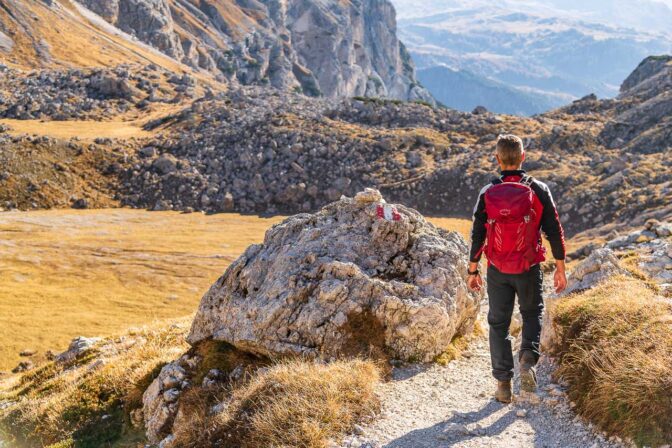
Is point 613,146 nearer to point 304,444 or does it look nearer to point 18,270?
point 18,270

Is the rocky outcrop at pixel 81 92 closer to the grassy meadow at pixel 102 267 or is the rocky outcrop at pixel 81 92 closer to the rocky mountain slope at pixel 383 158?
the rocky mountain slope at pixel 383 158

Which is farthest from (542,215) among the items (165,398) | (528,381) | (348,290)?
(165,398)

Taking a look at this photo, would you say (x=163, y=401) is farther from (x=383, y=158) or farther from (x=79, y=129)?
(x=79, y=129)

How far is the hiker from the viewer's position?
7645mm

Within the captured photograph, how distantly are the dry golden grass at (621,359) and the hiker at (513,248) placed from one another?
94cm

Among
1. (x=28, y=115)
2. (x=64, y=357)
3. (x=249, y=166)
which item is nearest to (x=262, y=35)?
(x=28, y=115)

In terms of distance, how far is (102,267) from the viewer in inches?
1560

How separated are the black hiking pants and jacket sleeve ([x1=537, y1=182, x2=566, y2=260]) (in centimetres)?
46

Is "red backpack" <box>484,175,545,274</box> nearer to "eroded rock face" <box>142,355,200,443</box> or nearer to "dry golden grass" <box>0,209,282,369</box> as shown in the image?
"eroded rock face" <box>142,355,200,443</box>

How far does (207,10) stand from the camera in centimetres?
19288

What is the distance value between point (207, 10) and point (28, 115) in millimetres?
133341

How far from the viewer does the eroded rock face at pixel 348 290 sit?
1063cm

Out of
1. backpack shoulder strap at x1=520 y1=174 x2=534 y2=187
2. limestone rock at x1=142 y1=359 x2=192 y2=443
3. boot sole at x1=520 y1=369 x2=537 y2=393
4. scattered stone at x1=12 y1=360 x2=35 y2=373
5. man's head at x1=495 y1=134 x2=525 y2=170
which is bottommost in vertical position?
scattered stone at x1=12 y1=360 x2=35 y2=373

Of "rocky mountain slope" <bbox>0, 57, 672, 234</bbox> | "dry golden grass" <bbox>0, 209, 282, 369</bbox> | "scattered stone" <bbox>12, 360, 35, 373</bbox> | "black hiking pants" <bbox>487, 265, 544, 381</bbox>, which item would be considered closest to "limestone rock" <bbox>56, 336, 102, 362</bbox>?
"scattered stone" <bbox>12, 360, 35, 373</bbox>
